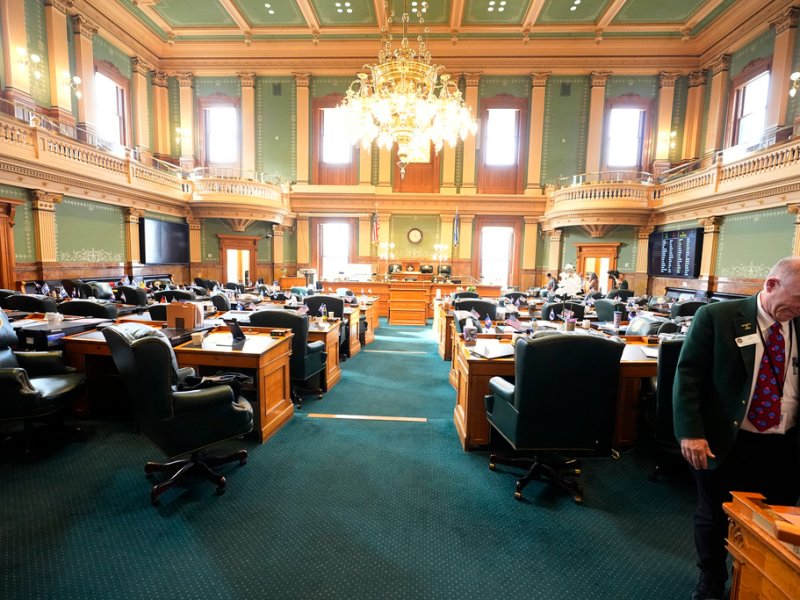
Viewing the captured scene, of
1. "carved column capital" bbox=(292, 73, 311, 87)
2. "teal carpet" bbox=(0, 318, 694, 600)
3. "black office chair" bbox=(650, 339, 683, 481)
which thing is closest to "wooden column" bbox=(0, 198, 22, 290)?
→ "teal carpet" bbox=(0, 318, 694, 600)

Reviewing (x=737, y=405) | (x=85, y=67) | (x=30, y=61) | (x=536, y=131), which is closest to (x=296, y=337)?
(x=737, y=405)

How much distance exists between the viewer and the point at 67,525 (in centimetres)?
231

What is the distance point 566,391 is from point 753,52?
1477cm

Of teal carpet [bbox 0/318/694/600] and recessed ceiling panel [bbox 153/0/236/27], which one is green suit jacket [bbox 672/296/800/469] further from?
recessed ceiling panel [bbox 153/0/236/27]

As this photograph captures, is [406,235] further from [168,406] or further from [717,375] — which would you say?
[717,375]

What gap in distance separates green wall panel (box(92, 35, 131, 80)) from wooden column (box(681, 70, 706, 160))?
1868 centimetres

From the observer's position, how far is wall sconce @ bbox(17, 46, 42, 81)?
9.30m

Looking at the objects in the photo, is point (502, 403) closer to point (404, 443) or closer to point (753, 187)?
point (404, 443)

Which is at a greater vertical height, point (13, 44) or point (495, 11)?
point (495, 11)

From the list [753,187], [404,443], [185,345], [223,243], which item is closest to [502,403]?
[404,443]

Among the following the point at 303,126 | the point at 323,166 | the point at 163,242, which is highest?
the point at 303,126

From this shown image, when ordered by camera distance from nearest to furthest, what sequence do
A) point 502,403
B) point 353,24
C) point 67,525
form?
point 67,525
point 502,403
point 353,24

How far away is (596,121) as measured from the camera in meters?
13.4

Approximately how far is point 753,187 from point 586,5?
738 centimetres
